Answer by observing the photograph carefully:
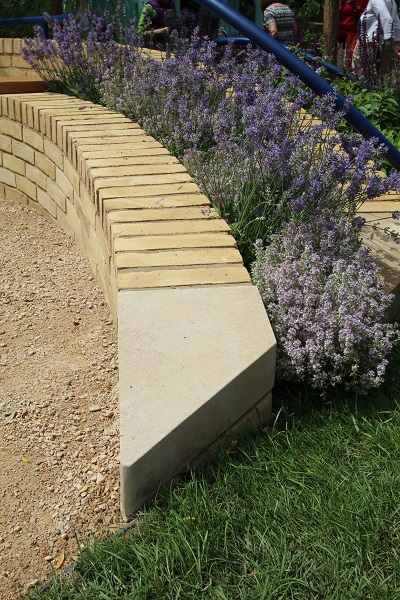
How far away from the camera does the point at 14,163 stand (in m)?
5.28

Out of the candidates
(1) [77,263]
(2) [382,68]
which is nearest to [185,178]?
(1) [77,263]

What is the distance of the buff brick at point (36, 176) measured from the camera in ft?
16.0

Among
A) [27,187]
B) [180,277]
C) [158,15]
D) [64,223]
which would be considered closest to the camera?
[180,277]

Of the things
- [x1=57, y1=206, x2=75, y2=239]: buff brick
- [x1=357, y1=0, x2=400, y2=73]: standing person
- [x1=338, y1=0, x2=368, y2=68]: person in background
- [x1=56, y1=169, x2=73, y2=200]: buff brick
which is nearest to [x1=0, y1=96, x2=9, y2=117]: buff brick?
[x1=56, y1=169, x2=73, y2=200]: buff brick

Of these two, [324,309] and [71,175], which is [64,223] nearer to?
[71,175]

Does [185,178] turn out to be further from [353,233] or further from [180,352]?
[180,352]

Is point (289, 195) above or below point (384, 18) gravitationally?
below

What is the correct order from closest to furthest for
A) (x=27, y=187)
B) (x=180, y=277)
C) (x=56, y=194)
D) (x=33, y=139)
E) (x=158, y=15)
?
(x=180, y=277) < (x=56, y=194) < (x=33, y=139) < (x=27, y=187) < (x=158, y=15)

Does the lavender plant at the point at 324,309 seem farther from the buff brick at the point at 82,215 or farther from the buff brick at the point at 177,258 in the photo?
the buff brick at the point at 82,215

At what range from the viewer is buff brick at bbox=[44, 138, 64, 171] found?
14.6 ft

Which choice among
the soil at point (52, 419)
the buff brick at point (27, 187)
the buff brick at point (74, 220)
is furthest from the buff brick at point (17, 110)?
the soil at point (52, 419)

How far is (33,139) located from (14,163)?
1.39ft

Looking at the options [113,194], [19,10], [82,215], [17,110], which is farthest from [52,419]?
[19,10]

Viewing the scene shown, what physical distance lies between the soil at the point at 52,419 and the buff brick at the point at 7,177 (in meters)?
1.70
